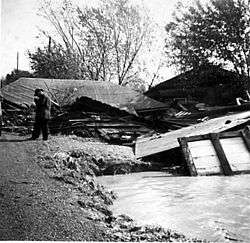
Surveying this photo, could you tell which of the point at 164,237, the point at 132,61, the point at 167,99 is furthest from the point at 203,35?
the point at 164,237

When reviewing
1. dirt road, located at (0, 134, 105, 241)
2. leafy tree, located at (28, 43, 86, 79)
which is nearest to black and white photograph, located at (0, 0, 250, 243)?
dirt road, located at (0, 134, 105, 241)

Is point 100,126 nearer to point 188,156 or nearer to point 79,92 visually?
point 79,92

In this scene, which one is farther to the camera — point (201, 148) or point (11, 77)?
point (11, 77)

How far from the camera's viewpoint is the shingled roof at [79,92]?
885cm

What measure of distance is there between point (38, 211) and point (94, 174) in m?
2.19

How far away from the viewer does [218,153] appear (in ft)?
14.5

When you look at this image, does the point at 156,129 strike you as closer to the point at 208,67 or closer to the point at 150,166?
the point at 150,166

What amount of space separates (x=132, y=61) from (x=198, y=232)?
14.1 metres

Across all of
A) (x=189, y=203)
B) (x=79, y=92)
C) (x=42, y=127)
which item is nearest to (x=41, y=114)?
(x=42, y=127)

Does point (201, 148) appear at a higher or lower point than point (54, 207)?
higher

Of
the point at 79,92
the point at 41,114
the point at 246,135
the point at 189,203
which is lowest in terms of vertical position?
the point at 189,203

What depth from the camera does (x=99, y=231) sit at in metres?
1.99

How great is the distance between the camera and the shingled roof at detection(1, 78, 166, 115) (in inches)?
348

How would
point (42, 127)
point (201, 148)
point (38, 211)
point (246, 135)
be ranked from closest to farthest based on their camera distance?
point (38, 211) < point (201, 148) < point (246, 135) < point (42, 127)
